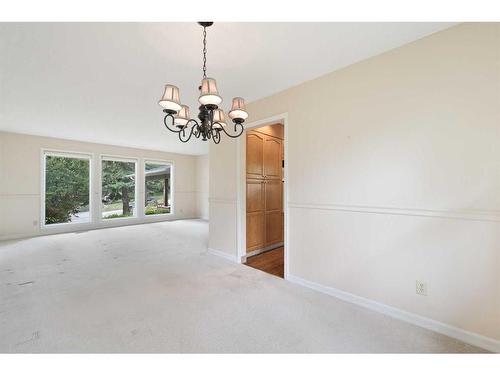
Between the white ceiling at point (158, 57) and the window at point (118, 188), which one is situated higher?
the white ceiling at point (158, 57)

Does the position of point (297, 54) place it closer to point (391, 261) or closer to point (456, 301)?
point (391, 261)

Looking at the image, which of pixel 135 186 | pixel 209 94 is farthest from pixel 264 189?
pixel 135 186

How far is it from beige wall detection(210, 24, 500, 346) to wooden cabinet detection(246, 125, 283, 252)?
1041mm

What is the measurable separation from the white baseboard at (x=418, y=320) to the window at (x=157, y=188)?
6.23 metres

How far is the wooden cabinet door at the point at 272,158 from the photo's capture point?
3.71 meters

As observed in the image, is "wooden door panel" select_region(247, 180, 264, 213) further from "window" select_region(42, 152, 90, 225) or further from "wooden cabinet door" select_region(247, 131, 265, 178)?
"window" select_region(42, 152, 90, 225)

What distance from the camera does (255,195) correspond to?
3.53m

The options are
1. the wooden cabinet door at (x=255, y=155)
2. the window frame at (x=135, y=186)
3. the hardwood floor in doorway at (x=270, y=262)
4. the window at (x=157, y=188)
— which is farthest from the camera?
the window at (x=157, y=188)

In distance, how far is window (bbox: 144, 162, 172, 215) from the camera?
7.00 metres

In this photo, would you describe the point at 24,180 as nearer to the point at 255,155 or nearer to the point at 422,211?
the point at 255,155

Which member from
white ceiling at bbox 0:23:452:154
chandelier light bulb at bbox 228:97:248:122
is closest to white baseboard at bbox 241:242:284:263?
chandelier light bulb at bbox 228:97:248:122

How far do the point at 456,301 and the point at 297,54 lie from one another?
243 cm

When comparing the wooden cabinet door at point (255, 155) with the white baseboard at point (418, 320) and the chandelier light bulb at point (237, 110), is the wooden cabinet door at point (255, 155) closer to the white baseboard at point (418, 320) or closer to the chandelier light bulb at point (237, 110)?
the chandelier light bulb at point (237, 110)

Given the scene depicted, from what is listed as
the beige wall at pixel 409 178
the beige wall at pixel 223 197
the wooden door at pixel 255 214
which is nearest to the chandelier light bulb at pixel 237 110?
the beige wall at pixel 409 178
